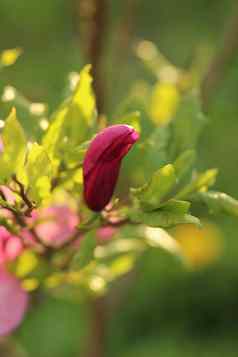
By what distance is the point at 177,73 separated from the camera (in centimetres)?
137

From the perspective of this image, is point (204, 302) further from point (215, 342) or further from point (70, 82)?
point (70, 82)

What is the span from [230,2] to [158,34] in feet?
1.14

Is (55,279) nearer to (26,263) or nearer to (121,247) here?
(26,263)

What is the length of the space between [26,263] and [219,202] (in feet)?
0.76

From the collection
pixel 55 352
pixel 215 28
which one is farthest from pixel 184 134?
pixel 215 28

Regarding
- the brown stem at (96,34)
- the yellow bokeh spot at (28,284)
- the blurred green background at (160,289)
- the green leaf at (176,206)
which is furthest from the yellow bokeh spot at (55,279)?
the blurred green background at (160,289)

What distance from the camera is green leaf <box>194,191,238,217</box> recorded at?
764 millimetres

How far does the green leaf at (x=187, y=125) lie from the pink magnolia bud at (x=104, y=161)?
0.13 meters

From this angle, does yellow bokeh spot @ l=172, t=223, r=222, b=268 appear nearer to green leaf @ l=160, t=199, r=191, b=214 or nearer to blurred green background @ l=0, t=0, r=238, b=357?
blurred green background @ l=0, t=0, r=238, b=357

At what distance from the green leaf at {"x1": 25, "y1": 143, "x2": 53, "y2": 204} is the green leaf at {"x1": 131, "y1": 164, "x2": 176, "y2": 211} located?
81 millimetres

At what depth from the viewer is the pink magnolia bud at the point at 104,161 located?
67 centimetres

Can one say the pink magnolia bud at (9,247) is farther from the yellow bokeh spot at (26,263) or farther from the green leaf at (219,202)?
the green leaf at (219,202)

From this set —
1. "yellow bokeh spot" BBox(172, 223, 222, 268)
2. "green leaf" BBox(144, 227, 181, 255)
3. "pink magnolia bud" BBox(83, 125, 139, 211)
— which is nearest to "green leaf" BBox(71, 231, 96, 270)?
"pink magnolia bud" BBox(83, 125, 139, 211)

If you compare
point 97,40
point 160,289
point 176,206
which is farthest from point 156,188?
point 160,289
